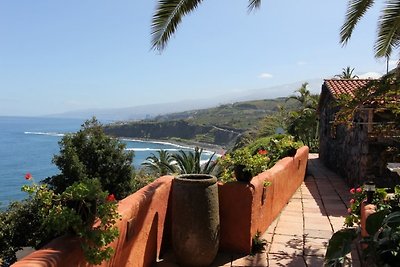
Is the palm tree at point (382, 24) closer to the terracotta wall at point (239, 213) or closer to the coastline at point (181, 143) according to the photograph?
the terracotta wall at point (239, 213)

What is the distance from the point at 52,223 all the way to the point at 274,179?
450 cm

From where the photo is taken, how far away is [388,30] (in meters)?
6.48

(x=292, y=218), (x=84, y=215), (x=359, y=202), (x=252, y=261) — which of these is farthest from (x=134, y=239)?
(x=292, y=218)

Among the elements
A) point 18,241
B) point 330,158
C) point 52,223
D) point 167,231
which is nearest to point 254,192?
point 167,231

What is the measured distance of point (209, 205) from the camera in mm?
4457

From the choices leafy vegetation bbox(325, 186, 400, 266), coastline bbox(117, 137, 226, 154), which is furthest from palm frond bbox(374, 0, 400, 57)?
coastline bbox(117, 137, 226, 154)

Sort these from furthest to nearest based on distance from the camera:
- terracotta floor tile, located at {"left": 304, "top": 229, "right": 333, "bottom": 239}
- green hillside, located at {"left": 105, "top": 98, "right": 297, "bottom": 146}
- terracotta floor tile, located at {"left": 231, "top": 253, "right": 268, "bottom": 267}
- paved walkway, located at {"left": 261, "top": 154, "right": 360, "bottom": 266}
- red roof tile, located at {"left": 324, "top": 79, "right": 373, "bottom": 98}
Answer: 1. green hillside, located at {"left": 105, "top": 98, "right": 297, "bottom": 146}
2. red roof tile, located at {"left": 324, "top": 79, "right": 373, "bottom": 98}
3. terracotta floor tile, located at {"left": 304, "top": 229, "right": 333, "bottom": 239}
4. paved walkway, located at {"left": 261, "top": 154, "right": 360, "bottom": 266}
5. terracotta floor tile, located at {"left": 231, "top": 253, "right": 268, "bottom": 267}

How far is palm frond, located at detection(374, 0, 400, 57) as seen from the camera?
229 inches

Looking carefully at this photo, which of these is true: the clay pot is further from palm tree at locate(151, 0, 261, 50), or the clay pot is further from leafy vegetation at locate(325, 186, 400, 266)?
palm tree at locate(151, 0, 261, 50)

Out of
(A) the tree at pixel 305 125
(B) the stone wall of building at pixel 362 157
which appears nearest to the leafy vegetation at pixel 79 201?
(B) the stone wall of building at pixel 362 157

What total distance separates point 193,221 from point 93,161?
11304 millimetres

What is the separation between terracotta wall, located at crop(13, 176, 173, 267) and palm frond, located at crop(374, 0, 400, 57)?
423 cm

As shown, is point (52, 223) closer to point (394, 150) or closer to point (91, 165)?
point (394, 150)

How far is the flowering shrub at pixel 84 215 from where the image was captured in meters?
2.78
